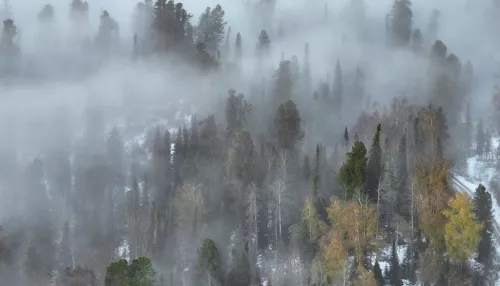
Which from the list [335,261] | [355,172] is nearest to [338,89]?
[355,172]

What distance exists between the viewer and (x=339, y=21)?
545 ft

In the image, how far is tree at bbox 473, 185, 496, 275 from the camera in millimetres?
69344

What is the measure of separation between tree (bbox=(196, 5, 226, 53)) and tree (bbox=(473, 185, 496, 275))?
3249 inches

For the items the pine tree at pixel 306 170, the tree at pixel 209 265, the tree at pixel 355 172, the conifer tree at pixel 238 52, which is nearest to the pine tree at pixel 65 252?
the tree at pixel 209 265

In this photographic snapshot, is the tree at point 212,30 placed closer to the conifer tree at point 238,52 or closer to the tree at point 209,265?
the conifer tree at point 238,52

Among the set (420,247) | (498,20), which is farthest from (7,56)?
(498,20)

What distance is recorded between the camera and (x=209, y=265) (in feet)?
237

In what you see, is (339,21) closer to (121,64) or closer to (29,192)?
(121,64)

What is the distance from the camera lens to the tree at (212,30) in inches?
5600

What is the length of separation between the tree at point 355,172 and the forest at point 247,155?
162 mm

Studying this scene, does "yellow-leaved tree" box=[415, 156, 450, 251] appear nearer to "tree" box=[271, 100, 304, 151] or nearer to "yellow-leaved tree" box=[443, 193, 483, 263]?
"yellow-leaved tree" box=[443, 193, 483, 263]

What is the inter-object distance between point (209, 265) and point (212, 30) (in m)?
81.6

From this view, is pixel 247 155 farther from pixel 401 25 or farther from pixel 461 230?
pixel 401 25

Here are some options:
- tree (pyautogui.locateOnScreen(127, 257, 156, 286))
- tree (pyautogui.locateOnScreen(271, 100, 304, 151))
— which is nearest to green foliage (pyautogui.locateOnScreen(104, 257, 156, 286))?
tree (pyautogui.locateOnScreen(127, 257, 156, 286))
